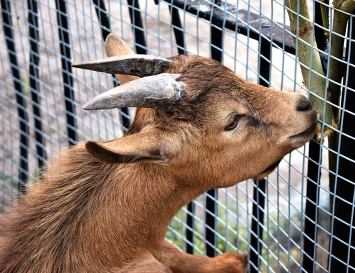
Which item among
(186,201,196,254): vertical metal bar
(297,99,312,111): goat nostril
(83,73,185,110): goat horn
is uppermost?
(83,73,185,110): goat horn

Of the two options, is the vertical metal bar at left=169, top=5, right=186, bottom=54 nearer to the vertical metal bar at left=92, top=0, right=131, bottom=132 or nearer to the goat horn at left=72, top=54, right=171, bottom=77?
the vertical metal bar at left=92, top=0, right=131, bottom=132

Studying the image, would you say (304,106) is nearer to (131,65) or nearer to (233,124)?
(233,124)

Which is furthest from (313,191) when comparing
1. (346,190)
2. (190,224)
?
(190,224)

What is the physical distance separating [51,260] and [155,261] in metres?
0.53

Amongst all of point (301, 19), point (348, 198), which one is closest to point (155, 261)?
point (348, 198)

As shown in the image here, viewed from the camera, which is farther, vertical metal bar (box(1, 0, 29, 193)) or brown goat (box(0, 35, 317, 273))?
vertical metal bar (box(1, 0, 29, 193))

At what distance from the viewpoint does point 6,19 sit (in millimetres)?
5914

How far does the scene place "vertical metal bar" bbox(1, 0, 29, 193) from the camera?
19.3 feet

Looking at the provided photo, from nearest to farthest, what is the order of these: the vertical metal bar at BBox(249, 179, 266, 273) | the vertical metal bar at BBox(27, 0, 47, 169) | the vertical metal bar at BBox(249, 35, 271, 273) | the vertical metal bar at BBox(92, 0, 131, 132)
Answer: the vertical metal bar at BBox(249, 35, 271, 273) → the vertical metal bar at BBox(249, 179, 266, 273) → the vertical metal bar at BBox(92, 0, 131, 132) → the vertical metal bar at BBox(27, 0, 47, 169)

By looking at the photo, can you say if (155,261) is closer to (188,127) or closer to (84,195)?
(84,195)

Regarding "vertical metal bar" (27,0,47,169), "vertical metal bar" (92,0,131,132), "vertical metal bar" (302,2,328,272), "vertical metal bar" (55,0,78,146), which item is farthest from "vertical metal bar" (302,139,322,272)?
"vertical metal bar" (27,0,47,169)

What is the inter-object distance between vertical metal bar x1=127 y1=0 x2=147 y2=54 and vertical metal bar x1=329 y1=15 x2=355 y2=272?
1.71m

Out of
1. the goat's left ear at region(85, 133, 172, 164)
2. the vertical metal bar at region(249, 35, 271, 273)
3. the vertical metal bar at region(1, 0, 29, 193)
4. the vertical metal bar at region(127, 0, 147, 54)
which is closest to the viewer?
the goat's left ear at region(85, 133, 172, 164)

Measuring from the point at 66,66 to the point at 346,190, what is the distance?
8.57 feet
